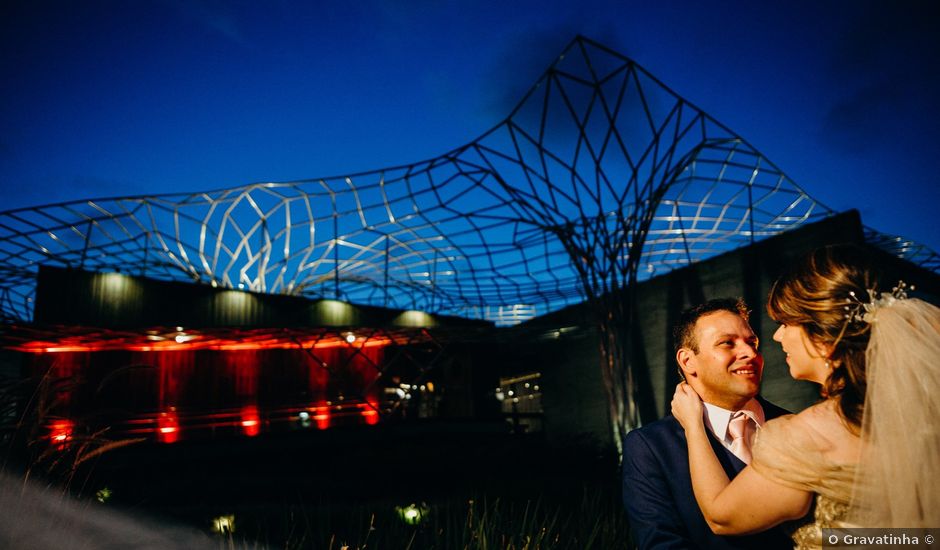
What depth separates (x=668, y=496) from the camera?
8.02 feet

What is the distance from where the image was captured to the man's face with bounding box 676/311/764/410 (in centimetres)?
240

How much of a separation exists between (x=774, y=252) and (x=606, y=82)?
5.72 m

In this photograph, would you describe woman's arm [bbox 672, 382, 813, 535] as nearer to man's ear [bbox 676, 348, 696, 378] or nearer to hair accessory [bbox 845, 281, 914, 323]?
man's ear [bbox 676, 348, 696, 378]

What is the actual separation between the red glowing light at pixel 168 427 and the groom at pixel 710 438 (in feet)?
54.8

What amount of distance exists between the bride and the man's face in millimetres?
246

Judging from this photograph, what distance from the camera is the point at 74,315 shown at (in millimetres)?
17125

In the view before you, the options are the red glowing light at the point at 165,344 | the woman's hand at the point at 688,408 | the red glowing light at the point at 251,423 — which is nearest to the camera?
the woman's hand at the point at 688,408

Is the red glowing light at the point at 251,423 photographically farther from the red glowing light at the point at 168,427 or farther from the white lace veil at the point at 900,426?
the white lace veil at the point at 900,426

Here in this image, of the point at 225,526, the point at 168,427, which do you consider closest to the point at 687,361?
the point at 225,526

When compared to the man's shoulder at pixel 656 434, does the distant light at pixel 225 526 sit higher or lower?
lower

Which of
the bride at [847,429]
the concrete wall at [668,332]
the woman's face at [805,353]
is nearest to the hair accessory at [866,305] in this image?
the bride at [847,429]

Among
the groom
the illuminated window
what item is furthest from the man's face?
the illuminated window

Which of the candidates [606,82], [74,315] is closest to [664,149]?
[606,82]

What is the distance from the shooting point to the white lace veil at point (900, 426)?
6.16 feet
